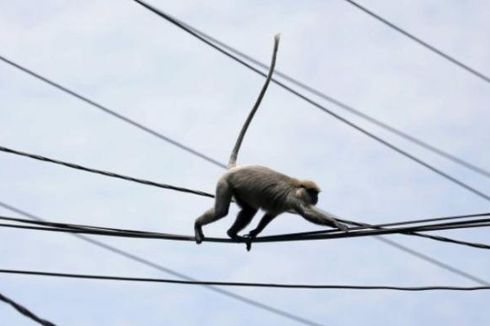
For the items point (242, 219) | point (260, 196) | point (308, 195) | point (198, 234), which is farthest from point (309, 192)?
point (198, 234)

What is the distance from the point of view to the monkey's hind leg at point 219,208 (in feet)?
38.5

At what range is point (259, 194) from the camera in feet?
40.0

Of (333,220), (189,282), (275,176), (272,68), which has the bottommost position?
(189,282)

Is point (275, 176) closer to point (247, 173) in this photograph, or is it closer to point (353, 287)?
point (247, 173)

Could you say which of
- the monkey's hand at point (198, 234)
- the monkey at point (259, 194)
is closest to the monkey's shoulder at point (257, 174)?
the monkey at point (259, 194)

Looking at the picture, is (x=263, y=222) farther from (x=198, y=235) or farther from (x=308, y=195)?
(x=198, y=235)

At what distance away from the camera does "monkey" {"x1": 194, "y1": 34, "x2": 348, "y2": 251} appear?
11945 millimetres

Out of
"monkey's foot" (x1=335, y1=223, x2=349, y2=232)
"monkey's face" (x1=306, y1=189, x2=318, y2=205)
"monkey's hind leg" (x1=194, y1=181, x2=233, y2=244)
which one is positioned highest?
"monkey's face" (x1=306, y1=189, x2=318, y2=205)

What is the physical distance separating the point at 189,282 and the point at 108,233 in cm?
86

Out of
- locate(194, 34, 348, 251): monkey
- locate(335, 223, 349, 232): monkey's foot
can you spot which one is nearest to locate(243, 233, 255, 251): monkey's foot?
locate(194, 34, 348, 251): monkey

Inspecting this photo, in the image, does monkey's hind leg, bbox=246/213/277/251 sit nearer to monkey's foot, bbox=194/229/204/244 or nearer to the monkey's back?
the monkey's back

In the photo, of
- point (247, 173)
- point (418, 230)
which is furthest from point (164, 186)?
point (418, 230)

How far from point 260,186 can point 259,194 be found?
0.09m

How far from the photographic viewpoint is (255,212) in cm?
1243
